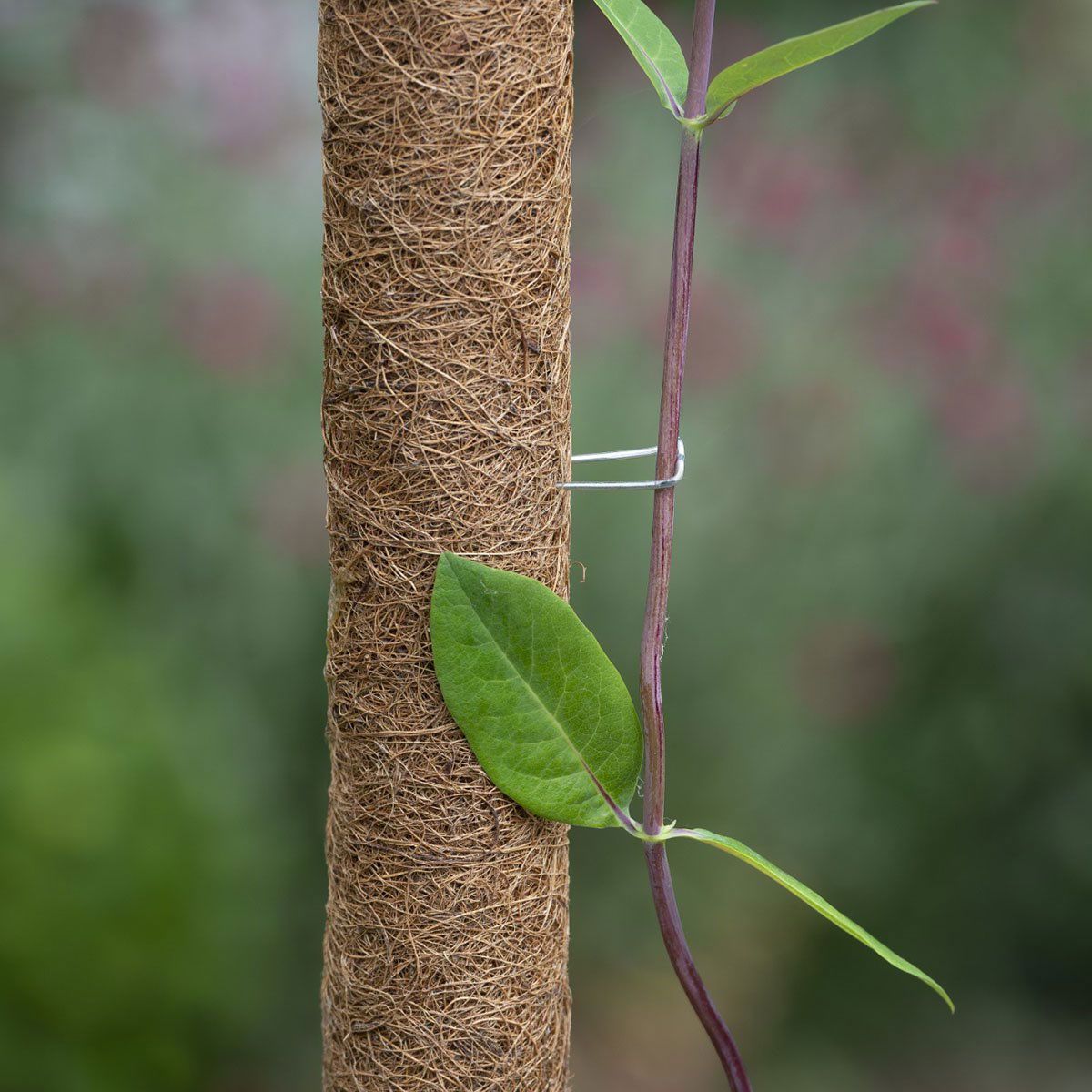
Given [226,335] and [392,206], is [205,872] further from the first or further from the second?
[392,206]

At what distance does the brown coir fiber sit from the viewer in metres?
0.46

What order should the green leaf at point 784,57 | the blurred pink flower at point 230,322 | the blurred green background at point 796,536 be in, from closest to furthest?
the green leaf at point 784,57 → the blurred green background at point 796,536 → the blurred pink flower at point 230,322

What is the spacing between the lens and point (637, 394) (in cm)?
134

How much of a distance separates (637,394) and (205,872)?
0.68 m

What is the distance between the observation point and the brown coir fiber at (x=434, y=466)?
46cm

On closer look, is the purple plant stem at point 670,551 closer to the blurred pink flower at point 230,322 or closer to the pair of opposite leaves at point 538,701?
the pair of opposite leaves at point 538,701

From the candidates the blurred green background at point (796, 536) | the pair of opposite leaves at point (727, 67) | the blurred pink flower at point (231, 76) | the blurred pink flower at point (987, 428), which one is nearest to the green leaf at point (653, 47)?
the pair of opposite leaves at point (727, 67)

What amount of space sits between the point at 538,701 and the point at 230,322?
3.42 feet

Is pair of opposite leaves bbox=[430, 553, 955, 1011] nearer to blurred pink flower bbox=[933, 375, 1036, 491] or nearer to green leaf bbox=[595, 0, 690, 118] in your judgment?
green leaf bbox=[595, 0, 690, 118]

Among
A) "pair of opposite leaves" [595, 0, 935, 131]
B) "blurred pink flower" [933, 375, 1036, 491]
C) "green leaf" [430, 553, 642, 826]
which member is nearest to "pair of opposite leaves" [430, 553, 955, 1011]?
"green leaf" [430, 553, 642, 826]

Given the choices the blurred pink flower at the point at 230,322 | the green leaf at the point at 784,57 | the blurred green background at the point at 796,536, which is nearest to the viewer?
the green leaf at the point at 784,57

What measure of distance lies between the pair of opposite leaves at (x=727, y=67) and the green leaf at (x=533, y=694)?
20 centimetres

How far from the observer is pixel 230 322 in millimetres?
1407

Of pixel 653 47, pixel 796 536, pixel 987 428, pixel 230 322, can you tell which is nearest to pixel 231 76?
pixel 230 322
